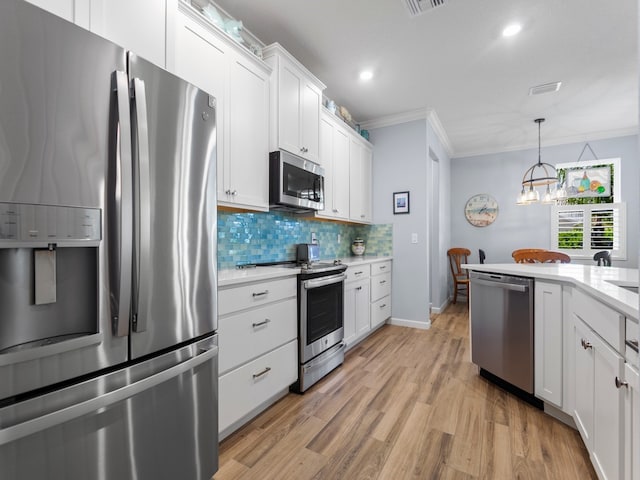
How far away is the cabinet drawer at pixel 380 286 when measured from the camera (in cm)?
350

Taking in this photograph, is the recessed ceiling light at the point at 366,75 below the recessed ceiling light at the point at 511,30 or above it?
above

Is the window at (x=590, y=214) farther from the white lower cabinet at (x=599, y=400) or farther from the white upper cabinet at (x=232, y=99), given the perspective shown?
the white upper cabinet at (x=232, y=99)

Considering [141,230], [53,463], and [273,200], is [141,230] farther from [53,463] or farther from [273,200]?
[273,200]

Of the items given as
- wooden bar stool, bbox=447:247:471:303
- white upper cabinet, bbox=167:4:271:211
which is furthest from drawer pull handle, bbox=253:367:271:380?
wooden bar stool, bbox=447:247:471:303

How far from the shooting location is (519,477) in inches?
56.3

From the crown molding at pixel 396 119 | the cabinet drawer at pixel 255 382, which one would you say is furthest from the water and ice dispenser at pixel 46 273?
the crown molding at pixel 396 119

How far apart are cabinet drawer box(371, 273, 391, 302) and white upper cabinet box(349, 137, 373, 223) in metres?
0.77

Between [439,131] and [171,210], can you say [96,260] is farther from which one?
[439,131]

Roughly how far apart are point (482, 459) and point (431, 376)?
957 mm

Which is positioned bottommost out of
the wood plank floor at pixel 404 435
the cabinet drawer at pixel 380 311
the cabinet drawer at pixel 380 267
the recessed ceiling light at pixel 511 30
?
the wood plank floor at pixel 404 435

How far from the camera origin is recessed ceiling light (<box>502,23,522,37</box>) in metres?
2.33

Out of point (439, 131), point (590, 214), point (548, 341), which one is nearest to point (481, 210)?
point (590, 214)

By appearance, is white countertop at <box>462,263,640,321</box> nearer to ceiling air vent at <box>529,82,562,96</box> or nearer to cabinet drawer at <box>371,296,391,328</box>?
cabinet drawer at <box>371,296,391,328</box>

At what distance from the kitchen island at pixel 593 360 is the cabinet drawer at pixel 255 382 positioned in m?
1.55
